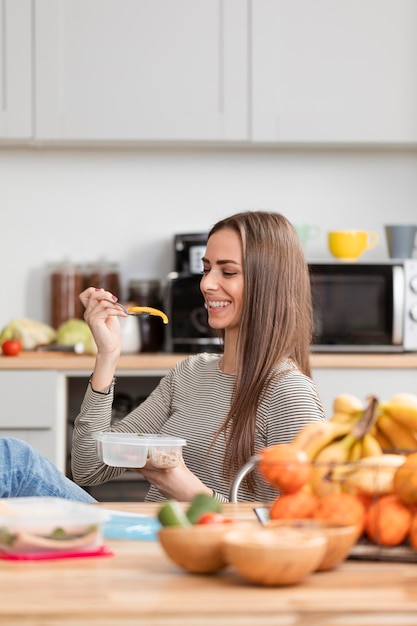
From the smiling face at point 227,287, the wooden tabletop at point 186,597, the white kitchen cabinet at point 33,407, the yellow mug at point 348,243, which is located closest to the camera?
the wooden tabletop at point 186,597

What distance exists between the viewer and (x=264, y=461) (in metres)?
1.16

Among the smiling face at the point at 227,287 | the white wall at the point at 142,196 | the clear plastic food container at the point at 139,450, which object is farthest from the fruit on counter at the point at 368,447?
the white wall at the point at 142,196

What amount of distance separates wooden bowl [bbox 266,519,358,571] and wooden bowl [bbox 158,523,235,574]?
7 cm

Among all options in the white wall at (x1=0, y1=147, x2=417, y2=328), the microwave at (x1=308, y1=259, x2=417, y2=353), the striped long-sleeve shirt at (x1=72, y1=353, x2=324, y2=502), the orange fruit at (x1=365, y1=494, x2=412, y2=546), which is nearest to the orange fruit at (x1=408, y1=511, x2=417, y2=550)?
the orange fruit at (x1=365, y1=494, x2=412, y2=546)

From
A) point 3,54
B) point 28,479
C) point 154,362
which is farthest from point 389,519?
point 3,54

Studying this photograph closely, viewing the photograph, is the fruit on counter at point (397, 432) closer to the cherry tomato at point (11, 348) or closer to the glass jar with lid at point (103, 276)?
the cherry tomato at point (11, 348)

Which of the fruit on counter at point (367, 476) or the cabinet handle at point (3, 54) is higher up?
the cabinet handle at point (3, 54)

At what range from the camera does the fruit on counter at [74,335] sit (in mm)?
3623

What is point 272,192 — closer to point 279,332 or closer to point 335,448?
point 279,332

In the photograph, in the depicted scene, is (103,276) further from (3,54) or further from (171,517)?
(171,517)

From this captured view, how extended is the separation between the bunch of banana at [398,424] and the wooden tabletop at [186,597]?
0.21 meters

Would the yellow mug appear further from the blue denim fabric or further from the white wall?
the blue denim fabric

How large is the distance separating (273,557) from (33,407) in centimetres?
246

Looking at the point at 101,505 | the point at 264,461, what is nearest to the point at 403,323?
the point at 101,505
